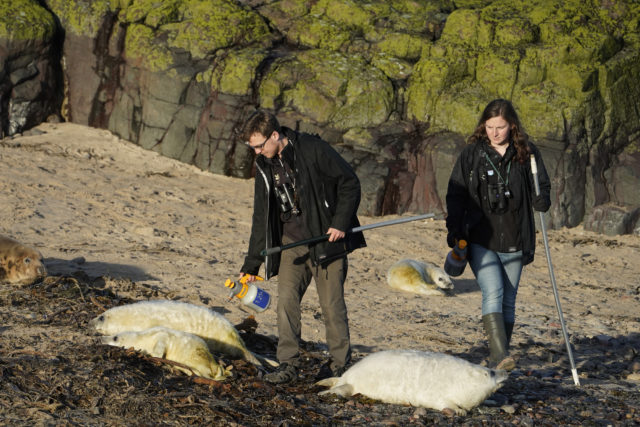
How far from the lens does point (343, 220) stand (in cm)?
530

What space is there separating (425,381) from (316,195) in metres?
1.41

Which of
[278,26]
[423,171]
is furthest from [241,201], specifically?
[278,26]

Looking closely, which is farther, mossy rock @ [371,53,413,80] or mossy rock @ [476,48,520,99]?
mossy rock @ [371,53,413,80]

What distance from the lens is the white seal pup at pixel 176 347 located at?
5.32 m

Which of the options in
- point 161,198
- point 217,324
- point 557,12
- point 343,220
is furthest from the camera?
point 557,12

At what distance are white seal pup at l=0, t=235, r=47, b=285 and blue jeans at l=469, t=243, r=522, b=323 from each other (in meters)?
4.01

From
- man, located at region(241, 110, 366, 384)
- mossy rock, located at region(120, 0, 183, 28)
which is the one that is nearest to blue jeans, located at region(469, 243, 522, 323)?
man, located at region(241, 110, 366, 384)

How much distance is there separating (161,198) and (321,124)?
10.2 ft

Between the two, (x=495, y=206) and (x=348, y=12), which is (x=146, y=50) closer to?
(x=348, y=12)

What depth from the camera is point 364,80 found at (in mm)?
13961

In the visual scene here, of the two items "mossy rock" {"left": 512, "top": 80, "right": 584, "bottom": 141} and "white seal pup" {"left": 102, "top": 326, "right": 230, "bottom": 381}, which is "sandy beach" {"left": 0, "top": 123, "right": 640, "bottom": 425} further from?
"mossy rock" {"left": 512, "top": 80, "right": 584, "bottom": 141}

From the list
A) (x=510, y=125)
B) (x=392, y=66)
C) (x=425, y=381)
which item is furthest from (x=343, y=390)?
(x=392, y=66)

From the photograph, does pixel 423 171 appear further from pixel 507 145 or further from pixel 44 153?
pixel 507 145

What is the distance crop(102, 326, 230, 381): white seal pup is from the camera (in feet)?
17.5
